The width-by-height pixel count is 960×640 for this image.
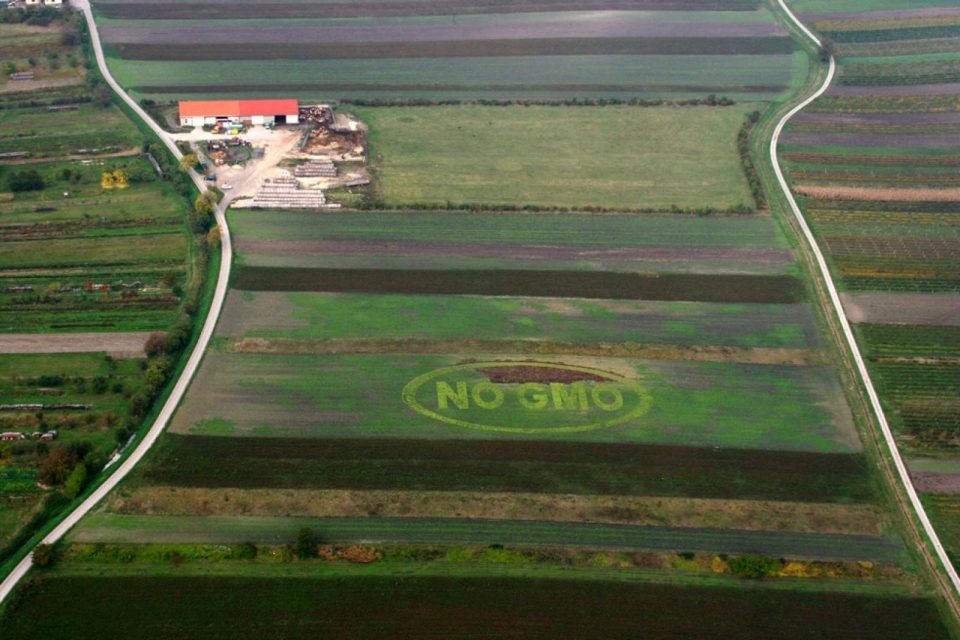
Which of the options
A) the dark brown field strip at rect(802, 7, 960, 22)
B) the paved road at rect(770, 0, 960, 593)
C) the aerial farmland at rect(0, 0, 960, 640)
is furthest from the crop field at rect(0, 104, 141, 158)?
the dark brown field strip at rect(802, 7, 960, 22)

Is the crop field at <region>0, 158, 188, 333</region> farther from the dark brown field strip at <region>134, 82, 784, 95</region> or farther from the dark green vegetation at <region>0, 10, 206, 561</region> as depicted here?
the dark brown field strip at <region>134, 82, 784, 95</region>

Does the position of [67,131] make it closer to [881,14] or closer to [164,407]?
[164,407]

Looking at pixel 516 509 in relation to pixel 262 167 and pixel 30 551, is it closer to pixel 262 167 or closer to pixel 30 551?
pixel 30 551

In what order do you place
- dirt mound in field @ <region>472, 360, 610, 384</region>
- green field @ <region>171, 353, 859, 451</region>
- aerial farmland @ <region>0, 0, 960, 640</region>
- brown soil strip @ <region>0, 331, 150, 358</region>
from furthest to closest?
brown soil strip @ <region>0, 331, 150, 358</region> < dirt mound in field @ <region>472, 360, 610, 384</region> < green field @ <region>171, 353, 859, 451</region> < aerial farmland @ <region>0, 0, 960, 640</region>

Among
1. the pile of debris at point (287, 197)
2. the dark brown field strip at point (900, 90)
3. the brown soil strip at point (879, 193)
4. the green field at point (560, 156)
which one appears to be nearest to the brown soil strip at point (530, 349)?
the pile of debris at point (287, 197)

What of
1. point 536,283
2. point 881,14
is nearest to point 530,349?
point 536,283

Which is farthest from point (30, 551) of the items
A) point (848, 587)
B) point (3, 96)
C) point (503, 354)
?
point (3, 96)

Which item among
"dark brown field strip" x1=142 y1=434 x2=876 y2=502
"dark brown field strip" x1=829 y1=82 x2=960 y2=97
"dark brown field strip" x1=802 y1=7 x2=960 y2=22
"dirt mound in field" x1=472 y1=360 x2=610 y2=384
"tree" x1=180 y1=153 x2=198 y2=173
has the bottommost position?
"dark brown field strip" x1=142 y1=434 x2=876 y2=502
